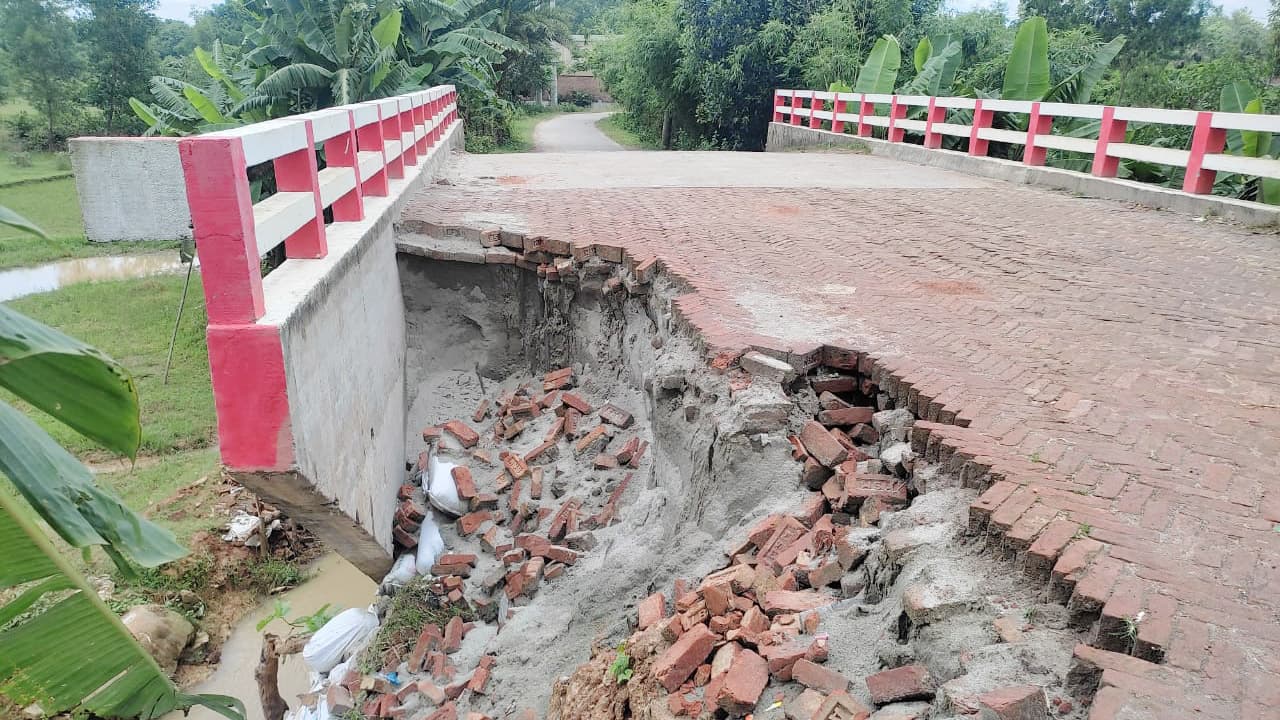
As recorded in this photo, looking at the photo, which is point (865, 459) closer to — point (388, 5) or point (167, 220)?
point (167, 220)

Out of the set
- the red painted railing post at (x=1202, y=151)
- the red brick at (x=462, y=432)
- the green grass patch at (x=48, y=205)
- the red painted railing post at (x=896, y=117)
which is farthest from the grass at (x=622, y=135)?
the red brick at (x=462, y=432)

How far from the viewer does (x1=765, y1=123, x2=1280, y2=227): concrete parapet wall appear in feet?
26.3

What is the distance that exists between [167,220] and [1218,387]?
596 centimetres

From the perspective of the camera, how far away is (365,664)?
203 inches

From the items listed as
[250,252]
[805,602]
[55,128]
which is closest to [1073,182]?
[805,602]

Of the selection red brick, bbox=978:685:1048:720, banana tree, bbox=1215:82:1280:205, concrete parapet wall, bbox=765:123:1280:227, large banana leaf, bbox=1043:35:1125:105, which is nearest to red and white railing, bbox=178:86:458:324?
red brick, bbox=978:685:1048:720

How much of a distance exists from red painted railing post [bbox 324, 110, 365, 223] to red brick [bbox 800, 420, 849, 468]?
3.32 metres

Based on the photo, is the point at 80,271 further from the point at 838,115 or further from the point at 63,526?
the point at 63,526

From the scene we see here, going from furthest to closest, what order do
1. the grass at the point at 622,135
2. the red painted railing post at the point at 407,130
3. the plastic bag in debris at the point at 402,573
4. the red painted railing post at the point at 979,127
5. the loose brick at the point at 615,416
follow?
1. the grass at the point at 622,135
2. the red painted railing post at the point at 979,127
3. the red painted railing post at the point at 407,130
4. the loose brick at the point at 615,416
5. the plastic bag in debris at the point at 402,573

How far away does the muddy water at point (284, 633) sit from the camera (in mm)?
6715

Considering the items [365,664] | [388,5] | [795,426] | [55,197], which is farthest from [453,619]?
[55,197]

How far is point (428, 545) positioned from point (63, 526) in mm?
4503

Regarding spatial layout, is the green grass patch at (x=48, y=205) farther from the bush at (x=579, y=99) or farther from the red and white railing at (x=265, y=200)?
the bush at (x=579, y=99)

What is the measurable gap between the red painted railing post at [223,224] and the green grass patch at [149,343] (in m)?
5.32
